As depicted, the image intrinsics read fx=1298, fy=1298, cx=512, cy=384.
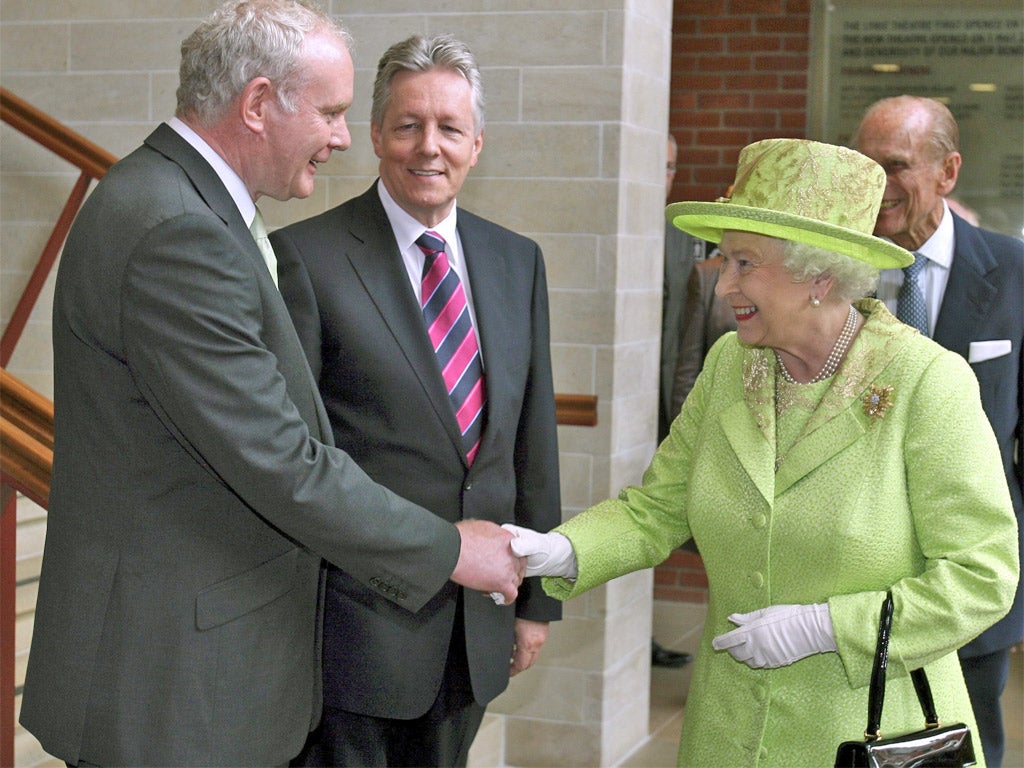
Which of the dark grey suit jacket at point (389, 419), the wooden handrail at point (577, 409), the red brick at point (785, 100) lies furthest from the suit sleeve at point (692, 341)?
the dark grey suit jacket at point (389, 419)

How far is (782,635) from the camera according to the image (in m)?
1.95

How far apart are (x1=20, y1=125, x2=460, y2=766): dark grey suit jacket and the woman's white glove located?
1.56 feet

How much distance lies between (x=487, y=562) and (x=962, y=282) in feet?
4.31

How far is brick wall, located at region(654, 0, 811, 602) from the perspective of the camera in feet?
18.7

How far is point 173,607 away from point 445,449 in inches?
27.1

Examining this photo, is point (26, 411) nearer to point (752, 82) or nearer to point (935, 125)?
point (935, 125)

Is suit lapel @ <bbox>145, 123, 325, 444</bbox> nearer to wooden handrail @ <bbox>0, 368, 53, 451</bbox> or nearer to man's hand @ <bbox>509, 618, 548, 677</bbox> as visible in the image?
wooden handrail @ <bbox>0, 368, 53, 451</bbox>

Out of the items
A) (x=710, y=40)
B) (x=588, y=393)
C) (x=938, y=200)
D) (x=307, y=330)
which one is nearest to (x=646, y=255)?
(x=588, y=393)

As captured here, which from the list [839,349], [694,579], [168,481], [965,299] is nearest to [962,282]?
[965,299]

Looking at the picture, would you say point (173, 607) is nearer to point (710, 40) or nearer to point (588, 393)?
point (588, 393)

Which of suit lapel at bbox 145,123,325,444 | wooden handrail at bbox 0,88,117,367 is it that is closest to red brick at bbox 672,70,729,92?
wooden handrail at bbox 0,88,117,367

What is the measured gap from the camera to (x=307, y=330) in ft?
7.41

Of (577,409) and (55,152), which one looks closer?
(577,409)

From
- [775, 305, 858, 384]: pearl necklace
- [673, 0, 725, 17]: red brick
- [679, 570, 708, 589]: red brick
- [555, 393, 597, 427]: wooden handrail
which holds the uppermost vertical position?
[673, 0, 725, 17]: red brick
